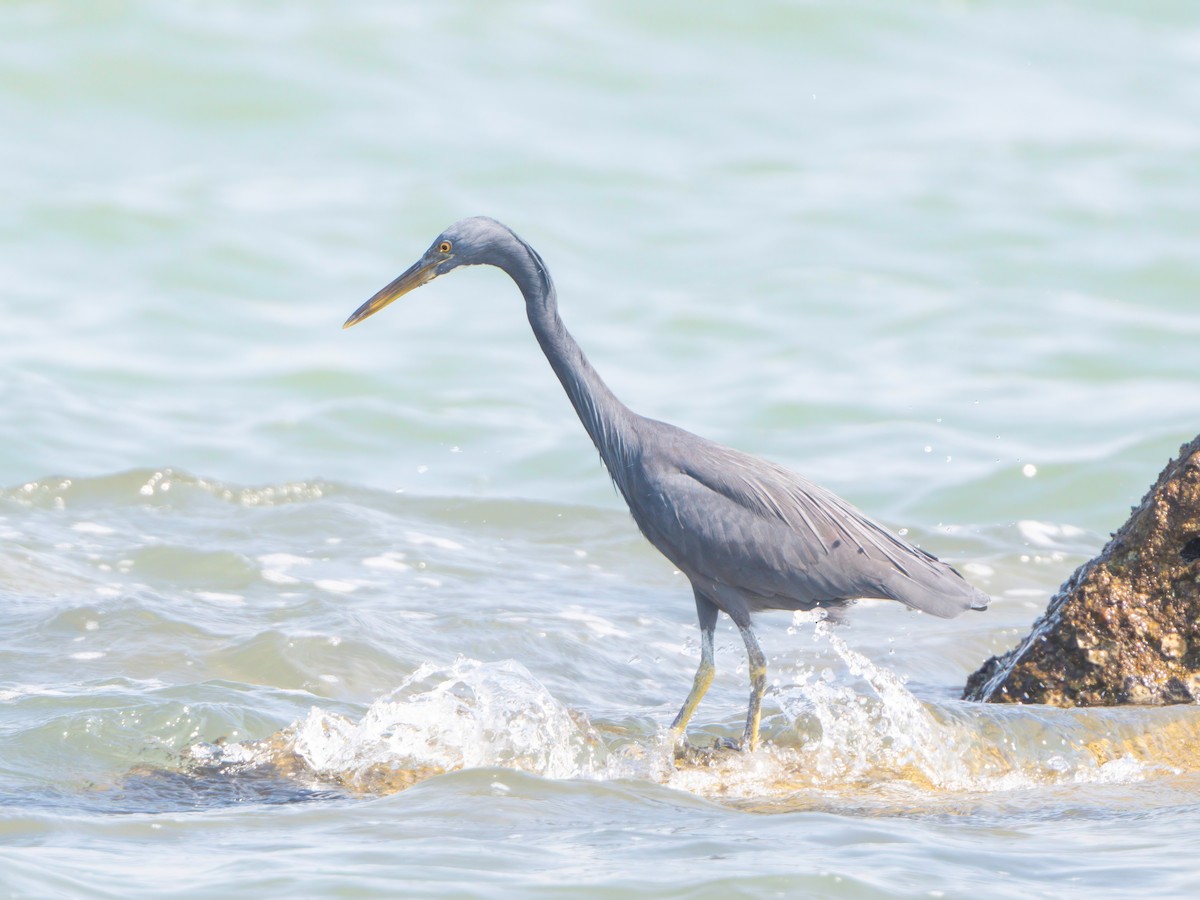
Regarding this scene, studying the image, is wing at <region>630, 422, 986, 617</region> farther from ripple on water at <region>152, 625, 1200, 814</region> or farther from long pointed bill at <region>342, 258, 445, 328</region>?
long pointed bill at <region>342, 258, 445, 328</region>

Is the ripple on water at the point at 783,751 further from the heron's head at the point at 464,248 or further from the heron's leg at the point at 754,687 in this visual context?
the heron's head at the point at 464,248

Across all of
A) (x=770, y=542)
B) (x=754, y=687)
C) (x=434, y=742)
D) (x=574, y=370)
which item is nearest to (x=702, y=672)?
(x=754, y=687)

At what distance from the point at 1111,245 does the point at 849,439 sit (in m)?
5.41

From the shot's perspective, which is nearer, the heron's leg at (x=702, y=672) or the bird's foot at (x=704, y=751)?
the bird's foot at (x=704, y=751)

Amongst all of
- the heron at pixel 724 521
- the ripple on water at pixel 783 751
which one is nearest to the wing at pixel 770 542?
the heron at pixel 724 521

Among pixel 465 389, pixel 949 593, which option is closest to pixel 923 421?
pixel 465 389

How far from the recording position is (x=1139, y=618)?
242 inches

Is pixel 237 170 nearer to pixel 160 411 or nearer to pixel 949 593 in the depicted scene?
pixel 160 411

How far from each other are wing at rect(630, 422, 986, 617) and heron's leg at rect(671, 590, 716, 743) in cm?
25

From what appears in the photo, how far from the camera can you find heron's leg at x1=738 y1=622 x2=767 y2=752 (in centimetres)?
613

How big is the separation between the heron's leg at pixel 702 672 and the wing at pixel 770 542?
0.25 meters

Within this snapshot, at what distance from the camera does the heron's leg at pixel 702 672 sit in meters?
6.27

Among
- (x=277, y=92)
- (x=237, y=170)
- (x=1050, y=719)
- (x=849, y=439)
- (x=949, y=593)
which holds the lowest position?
(x=1050, y=719)

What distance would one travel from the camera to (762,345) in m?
14.2
